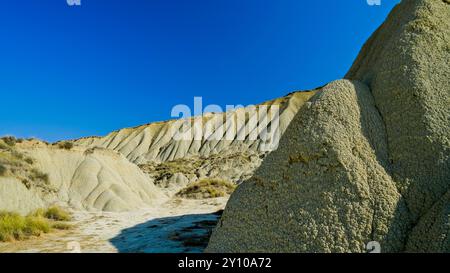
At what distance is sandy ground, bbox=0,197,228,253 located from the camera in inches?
309

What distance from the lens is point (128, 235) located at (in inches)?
366

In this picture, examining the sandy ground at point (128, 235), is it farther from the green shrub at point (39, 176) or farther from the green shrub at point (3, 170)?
the green shrub at point (3, 170)

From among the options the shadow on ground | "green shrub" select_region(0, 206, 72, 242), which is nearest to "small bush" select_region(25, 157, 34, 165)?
"green shrub" select_region(0, 206, 72, 242)

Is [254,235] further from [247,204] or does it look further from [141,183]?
[141,183]

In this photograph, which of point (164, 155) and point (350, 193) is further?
point (164, 155)

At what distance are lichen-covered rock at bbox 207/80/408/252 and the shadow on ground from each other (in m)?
3.35

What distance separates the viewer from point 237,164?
3319 centimetres

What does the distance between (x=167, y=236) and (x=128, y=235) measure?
1.12 meters

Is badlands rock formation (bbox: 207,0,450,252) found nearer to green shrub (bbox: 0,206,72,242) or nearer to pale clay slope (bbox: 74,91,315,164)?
green shrub (bbox: 0,206,72,242)

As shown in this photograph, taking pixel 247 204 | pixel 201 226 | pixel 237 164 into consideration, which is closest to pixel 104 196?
pixel 201 226

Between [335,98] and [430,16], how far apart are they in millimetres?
1996

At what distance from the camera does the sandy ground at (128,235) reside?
7.86 meters

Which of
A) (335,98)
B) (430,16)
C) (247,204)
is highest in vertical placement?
(430,16)
